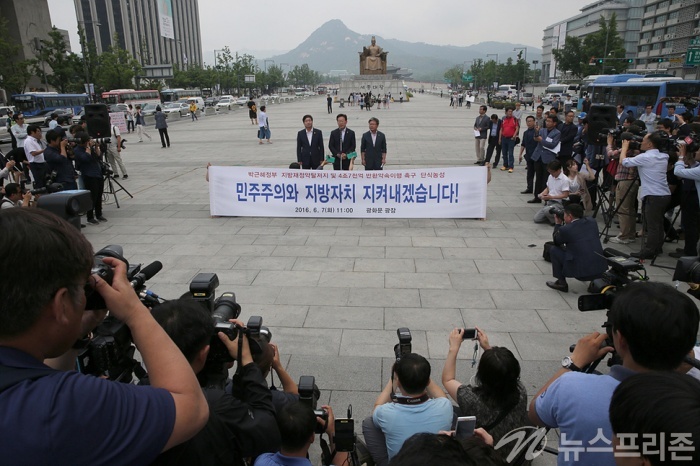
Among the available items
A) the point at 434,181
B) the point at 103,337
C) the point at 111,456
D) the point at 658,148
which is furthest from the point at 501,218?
the point at 111,456

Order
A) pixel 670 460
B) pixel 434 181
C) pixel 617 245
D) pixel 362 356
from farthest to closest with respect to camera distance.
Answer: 1. pixel 434 181
2. pixel 617 245
3. pixel 362 356
4. pixel 670 460

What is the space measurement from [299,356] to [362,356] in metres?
0.62

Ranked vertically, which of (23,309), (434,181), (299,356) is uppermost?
(23,309)

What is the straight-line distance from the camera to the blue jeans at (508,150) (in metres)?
13.6

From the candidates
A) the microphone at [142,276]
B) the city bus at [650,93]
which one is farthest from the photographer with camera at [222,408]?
the city bus at [650,93]

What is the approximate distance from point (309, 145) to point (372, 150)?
Result: 1317mm

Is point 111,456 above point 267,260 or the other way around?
above

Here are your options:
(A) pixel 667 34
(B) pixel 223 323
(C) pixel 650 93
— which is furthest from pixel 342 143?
(A) pixel 667 34

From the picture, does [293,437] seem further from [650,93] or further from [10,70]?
[10,70]

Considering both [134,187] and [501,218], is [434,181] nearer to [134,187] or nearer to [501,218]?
[501,218]

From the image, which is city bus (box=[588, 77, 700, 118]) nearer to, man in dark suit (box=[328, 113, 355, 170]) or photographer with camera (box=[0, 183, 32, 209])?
man in dark suit (box=[328, 113, 355, 170])

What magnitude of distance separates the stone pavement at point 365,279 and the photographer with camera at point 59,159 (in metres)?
0.98

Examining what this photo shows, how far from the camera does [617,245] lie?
7.67 m

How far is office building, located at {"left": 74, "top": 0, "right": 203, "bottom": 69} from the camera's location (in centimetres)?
8194
